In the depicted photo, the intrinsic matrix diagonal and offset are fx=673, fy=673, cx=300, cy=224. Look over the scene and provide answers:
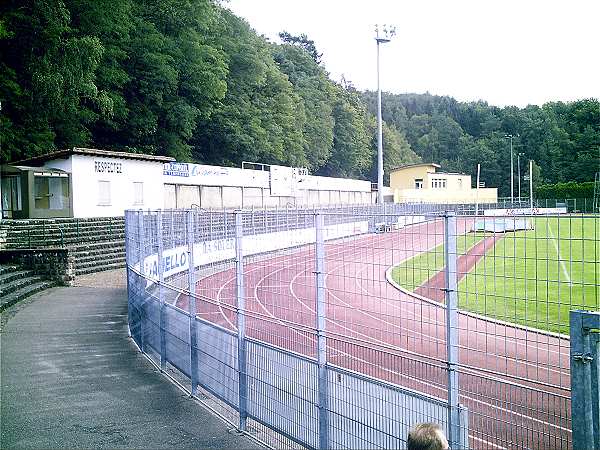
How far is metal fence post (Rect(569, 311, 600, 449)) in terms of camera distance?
3854mm

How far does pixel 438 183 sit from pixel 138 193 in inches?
2470

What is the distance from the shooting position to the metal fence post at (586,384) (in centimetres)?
385

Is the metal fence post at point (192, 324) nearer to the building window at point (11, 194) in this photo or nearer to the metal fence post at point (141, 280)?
the metal fence post at point (141, 280)

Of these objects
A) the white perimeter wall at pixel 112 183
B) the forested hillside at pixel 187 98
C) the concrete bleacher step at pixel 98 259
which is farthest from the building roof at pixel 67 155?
the concrete bleacher step at pixel 98 259

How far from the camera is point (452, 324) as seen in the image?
177 inches

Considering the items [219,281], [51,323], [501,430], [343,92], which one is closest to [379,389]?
[501,430]

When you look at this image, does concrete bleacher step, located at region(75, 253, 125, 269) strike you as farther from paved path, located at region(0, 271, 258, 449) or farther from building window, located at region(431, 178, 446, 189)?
building window, located at region(431, 178, 446, 189)

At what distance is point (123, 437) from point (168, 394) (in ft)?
5.55

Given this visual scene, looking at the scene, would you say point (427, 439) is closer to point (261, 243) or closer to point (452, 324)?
point (452, 324)

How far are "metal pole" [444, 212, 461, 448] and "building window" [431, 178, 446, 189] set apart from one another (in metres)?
87.0

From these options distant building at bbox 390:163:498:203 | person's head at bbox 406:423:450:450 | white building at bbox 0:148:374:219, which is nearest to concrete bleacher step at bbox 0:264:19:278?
white building at bbox 0:148:374:219

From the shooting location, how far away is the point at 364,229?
19.6ft

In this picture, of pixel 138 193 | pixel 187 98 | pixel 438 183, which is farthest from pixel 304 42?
pixel 138 193

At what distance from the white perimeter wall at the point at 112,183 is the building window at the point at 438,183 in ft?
193
